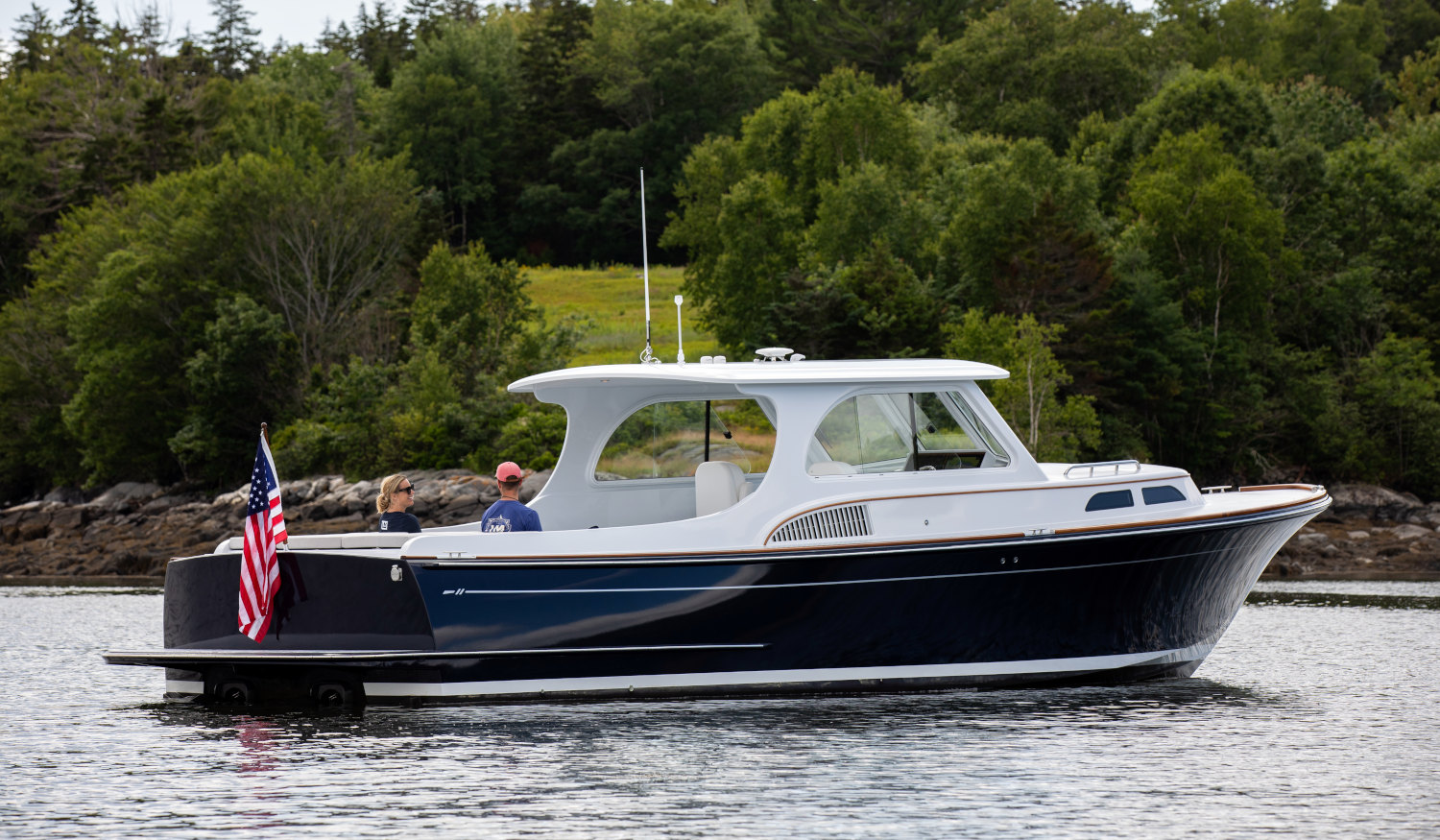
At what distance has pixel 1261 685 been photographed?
14.1 metres

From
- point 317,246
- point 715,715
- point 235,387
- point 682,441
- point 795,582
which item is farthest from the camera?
point 317,246

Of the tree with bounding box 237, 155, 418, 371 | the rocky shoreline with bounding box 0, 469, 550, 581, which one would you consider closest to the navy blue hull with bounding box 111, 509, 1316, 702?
the rocky shoreline with bounding box 0, 469, 550, 581

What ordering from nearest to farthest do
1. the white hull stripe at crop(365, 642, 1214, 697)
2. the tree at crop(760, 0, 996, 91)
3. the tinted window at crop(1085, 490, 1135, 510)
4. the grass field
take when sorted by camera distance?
the white hull stripe at crop(365, 642, 1214, 697)
the tinted window at crop(1085, 490, 1135, 510)
the grass field
the tree at crop(760, 0, 996, 91)

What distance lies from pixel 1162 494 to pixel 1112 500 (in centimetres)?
54

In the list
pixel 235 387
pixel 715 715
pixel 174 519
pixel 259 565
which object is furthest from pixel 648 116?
pixel 715 715

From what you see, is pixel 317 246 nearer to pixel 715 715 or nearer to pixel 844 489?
pixel 844 489

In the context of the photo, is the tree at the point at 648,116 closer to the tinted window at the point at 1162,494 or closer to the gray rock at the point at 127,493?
the gray rock at the point at 127,493

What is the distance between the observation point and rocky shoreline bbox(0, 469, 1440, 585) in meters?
33.2

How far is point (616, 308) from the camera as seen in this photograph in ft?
220

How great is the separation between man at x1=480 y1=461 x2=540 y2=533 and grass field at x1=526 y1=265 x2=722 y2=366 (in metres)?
36.3

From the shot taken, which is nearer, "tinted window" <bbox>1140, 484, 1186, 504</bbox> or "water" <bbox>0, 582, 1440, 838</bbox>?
"water" <bbox>0, 582, 1440, 838</bbox>

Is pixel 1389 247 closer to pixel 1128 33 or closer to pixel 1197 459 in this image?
pixel 1197 459

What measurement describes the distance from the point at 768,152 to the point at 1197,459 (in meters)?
22.6

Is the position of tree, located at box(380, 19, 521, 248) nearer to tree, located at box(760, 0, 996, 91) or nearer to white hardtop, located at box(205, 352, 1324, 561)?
tree, located at box(760, 0, 996, 91)
